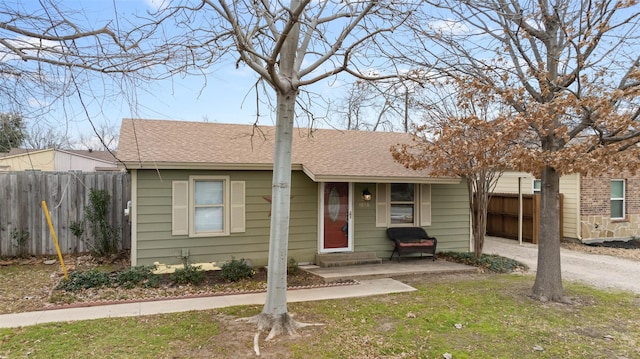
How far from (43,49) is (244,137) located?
6764mm

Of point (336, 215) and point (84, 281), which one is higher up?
point (336, 215)

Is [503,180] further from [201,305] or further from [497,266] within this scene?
[201,305]

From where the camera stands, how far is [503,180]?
15422mm

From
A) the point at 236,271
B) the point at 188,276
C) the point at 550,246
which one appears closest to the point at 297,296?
the point at 236,271

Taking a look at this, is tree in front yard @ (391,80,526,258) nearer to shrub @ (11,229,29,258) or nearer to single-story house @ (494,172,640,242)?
single-story house @ (494,172,640,242)

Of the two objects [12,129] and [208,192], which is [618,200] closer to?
[208,192]

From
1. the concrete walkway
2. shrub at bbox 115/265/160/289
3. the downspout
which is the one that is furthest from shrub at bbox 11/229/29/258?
the concrete walkway

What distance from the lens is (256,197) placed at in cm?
895

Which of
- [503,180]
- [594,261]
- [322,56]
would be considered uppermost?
[322,56]

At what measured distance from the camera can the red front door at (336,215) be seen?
962 cm

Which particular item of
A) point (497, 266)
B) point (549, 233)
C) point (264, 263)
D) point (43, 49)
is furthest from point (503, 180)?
point (43, 49)

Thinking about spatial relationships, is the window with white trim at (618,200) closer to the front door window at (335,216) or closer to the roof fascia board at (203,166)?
the front door window at (335,216)

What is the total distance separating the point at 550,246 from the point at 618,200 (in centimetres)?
943

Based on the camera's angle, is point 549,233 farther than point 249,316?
Yes
